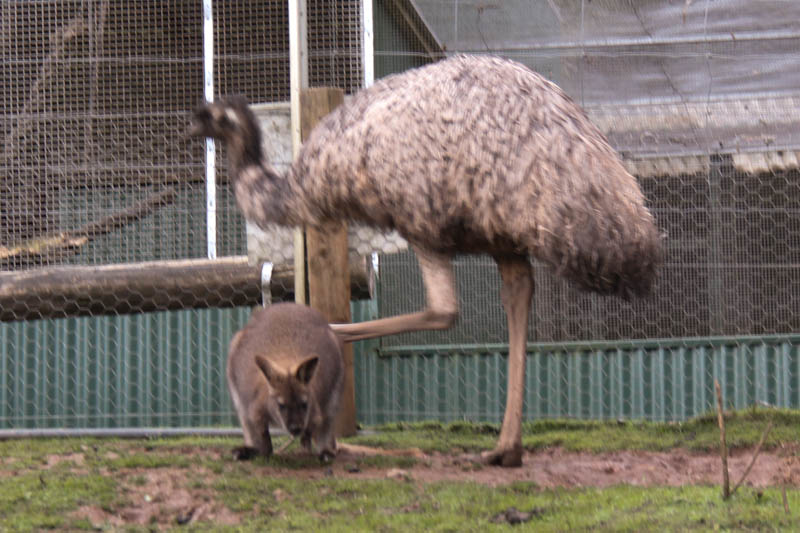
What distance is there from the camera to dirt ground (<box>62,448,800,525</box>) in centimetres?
425

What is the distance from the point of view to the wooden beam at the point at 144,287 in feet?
21.4

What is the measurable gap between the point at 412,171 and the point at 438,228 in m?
0.30

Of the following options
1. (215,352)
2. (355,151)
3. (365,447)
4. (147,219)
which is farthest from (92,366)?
(355,151)

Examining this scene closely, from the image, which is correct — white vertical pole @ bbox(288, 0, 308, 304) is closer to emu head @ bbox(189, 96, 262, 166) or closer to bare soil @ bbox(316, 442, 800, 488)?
emu head @ bbox(189, 96, 262, 166)

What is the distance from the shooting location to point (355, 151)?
4.95 metres

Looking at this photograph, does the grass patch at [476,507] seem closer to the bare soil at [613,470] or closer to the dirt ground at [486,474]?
the dirt ground at [486,474]

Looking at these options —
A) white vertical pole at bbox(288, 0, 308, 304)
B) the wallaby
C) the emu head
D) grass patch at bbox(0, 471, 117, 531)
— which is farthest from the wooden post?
grass patch at bbox(0, 471, 117, 531)

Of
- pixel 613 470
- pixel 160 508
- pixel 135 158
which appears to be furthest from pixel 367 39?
pixel 160 508

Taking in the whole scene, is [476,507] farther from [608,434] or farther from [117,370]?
[117,370]

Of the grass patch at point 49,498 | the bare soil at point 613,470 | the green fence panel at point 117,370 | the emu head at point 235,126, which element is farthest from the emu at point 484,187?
the green fence panel at point 117,370

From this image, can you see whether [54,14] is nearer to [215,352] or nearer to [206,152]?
[206,152]

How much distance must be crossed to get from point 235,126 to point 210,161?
136 cm

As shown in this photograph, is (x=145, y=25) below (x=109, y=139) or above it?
above

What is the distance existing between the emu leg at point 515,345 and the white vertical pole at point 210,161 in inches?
97.0
